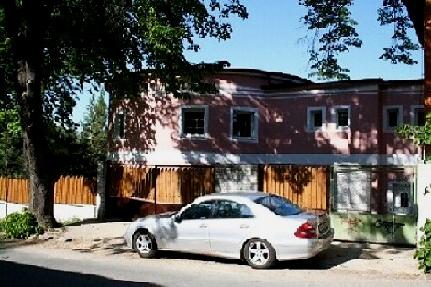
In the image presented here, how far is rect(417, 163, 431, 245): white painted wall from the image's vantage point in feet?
39.5

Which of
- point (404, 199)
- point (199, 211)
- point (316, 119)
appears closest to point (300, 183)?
point (404, 199)

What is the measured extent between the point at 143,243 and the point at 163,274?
2.42 metres

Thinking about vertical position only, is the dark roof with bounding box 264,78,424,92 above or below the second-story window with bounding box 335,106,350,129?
above

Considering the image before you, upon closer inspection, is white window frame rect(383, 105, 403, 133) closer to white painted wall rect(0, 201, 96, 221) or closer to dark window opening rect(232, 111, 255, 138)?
dark window opening rect(232, 111, 255, 138)

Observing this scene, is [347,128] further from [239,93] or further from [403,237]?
[403,237]

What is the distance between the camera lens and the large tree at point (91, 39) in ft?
56.9

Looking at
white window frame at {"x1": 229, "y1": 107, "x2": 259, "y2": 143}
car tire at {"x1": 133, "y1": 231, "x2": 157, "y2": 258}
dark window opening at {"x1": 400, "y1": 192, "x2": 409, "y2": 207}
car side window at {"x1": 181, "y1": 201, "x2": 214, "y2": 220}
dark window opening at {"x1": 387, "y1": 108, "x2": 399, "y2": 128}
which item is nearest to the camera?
car side window at {"x1": 181, "y1": 201, "x2": 214, "y2": 220}

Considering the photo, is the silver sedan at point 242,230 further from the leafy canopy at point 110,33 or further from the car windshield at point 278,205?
the leafy canopy at point 110,33

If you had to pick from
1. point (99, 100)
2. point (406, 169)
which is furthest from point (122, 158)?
point (99, 100)

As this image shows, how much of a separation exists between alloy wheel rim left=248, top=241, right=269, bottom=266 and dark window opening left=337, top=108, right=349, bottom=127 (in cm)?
1588

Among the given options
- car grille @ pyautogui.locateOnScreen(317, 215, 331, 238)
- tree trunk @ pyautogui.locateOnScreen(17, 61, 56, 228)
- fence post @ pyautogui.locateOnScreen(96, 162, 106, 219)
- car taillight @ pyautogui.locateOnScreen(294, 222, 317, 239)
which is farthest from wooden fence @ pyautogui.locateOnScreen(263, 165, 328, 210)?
fence post @ pyautogui.locateOnScreen(96, 162, 106, 219)

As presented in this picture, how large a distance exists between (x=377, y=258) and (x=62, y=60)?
14613 mm

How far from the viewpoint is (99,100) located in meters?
74.0

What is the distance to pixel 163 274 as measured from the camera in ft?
37.6
